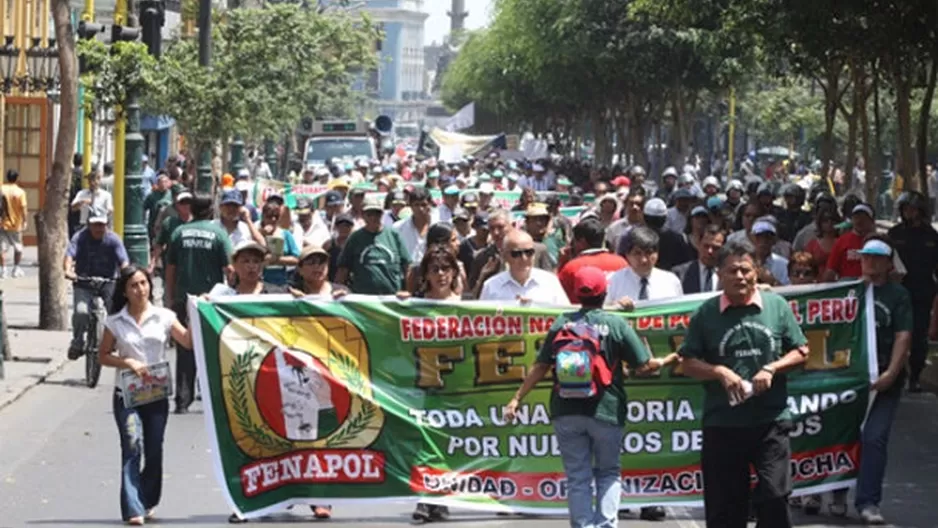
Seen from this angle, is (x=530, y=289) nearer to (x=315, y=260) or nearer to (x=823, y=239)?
(x=315, y=260)

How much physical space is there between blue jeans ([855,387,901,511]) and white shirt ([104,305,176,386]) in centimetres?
385

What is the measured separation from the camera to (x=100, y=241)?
18.4 m

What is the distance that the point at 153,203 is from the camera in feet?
94.7

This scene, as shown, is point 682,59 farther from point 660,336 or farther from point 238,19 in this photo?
point 660,336

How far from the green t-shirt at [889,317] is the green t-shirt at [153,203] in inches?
676

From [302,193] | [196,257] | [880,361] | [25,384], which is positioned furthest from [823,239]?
[302,193]

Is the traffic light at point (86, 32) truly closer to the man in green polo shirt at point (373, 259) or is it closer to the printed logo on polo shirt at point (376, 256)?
the man in green polo shirt at point (373, 259)

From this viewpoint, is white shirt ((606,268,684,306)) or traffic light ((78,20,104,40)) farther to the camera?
traffic light ((78,20,104,40))

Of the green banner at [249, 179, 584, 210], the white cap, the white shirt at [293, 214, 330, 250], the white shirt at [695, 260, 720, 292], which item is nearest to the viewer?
the white shirt at [695, 260, 720, 292]

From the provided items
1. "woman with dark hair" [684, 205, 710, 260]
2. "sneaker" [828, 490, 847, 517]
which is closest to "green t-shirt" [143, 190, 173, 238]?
"woman with dark hair" [684, 205, 710, 260]

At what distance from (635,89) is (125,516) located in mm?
42439

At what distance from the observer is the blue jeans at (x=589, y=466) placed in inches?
372

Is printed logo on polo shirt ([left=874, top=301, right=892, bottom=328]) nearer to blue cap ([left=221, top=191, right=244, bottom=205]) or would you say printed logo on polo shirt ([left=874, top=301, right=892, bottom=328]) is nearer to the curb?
blue cap ([left=221, top=191, right=244, bottom=205])

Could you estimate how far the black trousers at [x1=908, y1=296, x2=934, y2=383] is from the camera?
15434mm
